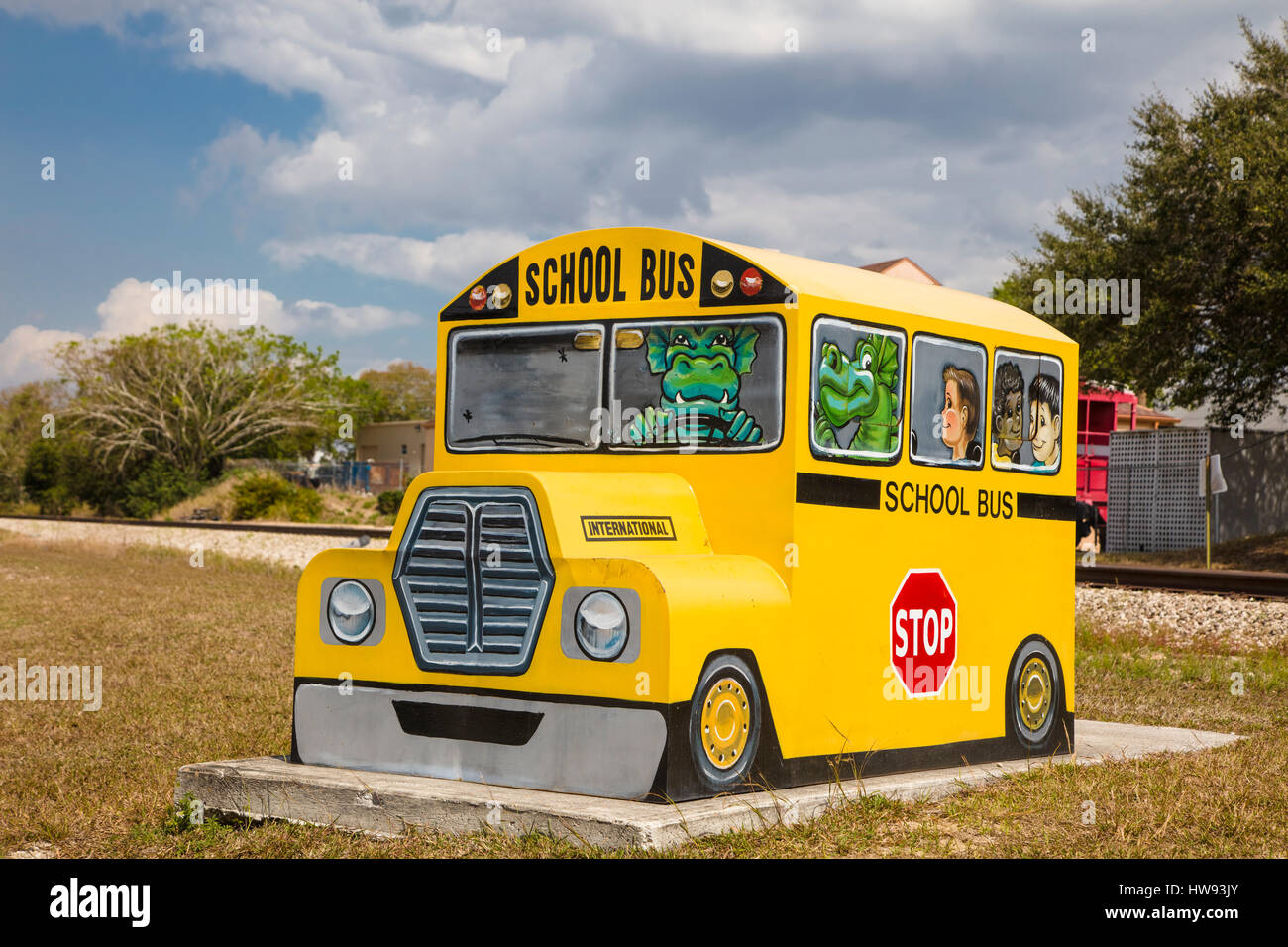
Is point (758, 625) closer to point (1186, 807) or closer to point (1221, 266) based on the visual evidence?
point (1186, 807)

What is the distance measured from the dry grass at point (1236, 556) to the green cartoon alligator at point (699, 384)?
19.6 meters

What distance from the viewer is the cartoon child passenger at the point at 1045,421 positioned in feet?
24.8

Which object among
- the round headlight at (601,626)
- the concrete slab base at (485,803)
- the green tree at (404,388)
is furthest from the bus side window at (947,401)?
the green tree at (404,388)

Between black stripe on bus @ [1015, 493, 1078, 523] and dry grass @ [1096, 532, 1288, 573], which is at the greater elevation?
black stripe on bus @ [1015, 493, 1078, 523]

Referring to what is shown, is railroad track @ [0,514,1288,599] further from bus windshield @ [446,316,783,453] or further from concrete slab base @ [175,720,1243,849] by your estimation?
bus windshield @ [446,316,783,453]

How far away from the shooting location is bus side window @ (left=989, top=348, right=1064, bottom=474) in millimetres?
7320

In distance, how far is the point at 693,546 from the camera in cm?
618

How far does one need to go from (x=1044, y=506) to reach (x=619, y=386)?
106 inches

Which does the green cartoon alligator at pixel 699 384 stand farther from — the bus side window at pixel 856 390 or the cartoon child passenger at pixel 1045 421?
the cartoon child passenger at pixel 1045 421

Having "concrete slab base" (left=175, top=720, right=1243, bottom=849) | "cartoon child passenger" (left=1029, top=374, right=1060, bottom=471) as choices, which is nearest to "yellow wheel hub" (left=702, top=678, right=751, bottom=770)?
"concrete slab base" (left=175, top=720, right=1243, bottom=849)

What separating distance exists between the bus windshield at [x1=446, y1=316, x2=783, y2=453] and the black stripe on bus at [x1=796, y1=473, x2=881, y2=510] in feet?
0.81

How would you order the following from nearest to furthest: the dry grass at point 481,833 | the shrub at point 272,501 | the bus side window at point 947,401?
the dry grass at point 481,833 → the bus side window at point 947,401 → the shrub at point 272,501
